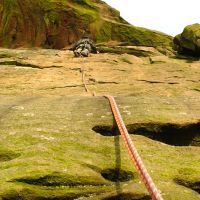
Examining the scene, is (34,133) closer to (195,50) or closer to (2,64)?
(2,64)

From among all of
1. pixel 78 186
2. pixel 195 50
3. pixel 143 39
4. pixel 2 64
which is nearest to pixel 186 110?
pixel 78 186

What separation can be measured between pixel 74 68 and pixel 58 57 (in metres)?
4.11

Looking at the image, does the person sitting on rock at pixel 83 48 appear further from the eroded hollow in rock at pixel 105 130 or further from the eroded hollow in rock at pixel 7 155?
the eroded hollow in rock at pixel 7 155

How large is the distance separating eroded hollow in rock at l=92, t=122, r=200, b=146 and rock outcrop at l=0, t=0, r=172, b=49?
3810 centimetres

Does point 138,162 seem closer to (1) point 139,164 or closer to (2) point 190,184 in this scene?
(1) point 139,164

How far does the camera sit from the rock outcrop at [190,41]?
125 ft

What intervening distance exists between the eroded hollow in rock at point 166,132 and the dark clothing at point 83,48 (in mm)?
18142

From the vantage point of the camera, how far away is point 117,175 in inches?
407

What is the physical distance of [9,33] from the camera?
172ft

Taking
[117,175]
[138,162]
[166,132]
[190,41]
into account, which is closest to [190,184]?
[117,175]

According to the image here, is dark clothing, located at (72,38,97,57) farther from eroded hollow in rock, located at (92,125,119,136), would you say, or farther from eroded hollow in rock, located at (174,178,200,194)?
eroded hollow in rock, located at (174,178,200,194)

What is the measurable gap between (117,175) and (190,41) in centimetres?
3004

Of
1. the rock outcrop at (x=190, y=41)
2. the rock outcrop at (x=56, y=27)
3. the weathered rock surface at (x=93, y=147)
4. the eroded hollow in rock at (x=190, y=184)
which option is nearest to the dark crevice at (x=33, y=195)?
the weathered rock surface at (x=93, y=147)

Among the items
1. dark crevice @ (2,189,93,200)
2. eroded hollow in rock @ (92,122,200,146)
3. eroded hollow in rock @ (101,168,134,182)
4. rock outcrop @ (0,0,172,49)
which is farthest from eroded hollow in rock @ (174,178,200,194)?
rock outcrop @ (0,0,172,49)
